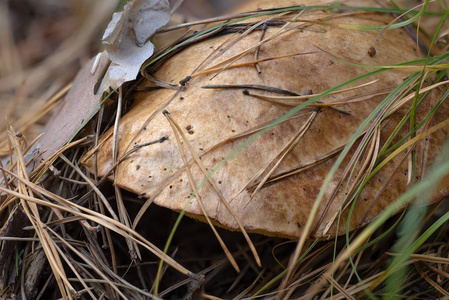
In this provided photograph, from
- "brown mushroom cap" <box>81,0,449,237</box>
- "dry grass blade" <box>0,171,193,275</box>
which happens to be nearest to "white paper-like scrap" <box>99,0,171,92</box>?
"brown mushroom cap" <box>81,0,449,237</box>

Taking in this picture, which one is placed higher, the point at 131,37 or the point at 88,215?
the point at 131,37

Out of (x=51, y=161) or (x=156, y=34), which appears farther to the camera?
(x=156, y=34)

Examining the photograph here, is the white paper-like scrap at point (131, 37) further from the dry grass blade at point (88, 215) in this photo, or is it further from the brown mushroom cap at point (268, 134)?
the dry grass blade at point (88, 215)

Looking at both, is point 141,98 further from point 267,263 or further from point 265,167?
point 267,263

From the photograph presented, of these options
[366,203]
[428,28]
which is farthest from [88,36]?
[366,203]

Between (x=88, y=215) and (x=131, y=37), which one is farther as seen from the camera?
(x=131, y=37)
